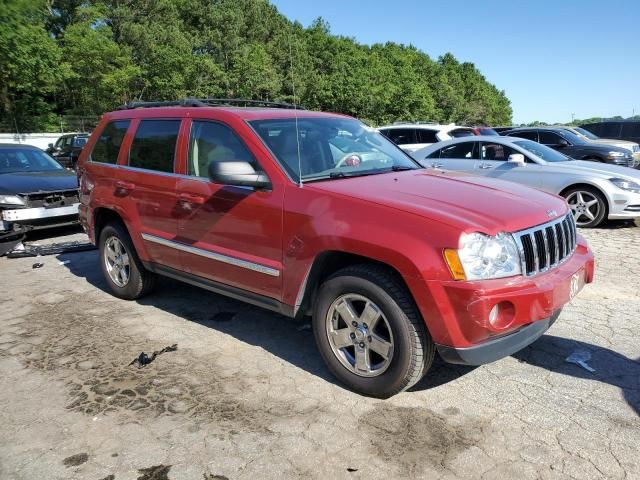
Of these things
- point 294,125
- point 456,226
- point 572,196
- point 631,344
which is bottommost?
point 631,344

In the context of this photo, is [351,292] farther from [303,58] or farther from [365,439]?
[303,58]

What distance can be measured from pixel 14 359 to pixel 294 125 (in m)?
2.84

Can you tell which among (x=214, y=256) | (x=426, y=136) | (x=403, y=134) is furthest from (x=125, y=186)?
(x=403, y=134)

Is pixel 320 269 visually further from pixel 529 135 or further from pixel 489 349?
pixel 529 135

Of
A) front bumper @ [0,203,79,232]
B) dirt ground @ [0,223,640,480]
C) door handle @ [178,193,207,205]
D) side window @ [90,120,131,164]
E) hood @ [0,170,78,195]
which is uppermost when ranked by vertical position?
side window @ [90,120,131,164]

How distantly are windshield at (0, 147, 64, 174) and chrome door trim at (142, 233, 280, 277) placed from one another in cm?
581

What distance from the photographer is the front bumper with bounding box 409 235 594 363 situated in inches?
114

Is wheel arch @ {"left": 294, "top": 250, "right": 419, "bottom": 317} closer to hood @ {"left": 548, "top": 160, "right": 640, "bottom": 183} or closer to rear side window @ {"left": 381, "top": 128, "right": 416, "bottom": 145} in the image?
hood @ {"left": 548, "top": 160, "right": 640, "bottom": 183}

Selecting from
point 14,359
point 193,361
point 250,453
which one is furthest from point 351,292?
point 14,359

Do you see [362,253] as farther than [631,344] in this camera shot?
No

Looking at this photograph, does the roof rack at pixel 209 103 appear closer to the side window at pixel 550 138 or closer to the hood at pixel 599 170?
the hood at pixel 599 170

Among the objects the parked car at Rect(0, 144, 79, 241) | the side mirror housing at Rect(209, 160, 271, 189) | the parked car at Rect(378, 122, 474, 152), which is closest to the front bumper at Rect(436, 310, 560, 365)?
the side mirror housing at Rect(209, 160, 271, 189)

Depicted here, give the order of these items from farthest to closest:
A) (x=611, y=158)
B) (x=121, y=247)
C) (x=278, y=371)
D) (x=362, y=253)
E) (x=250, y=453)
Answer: (x=611, y=158)
(x=121, y=247)
(x=278, y=371)
(x=362, y=253)
(x=250, y=453)

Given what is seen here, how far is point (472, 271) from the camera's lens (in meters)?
2.91
